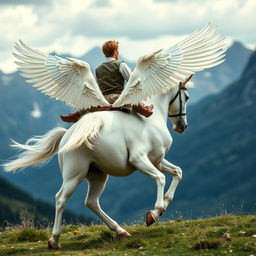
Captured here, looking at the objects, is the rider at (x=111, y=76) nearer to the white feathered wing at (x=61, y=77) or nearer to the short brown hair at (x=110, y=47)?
the short brown hair at (x=110, y=47)

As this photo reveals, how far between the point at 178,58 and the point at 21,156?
13.2ft

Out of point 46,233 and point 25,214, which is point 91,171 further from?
point 25,214

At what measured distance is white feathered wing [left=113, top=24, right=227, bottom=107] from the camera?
15234 millimetres

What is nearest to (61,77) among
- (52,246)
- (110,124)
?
(110,124)

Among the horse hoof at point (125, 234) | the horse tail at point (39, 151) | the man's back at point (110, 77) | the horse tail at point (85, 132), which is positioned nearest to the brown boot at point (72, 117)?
the horse tail at point (39, 151)

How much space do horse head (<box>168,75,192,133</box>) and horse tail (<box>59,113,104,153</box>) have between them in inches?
110

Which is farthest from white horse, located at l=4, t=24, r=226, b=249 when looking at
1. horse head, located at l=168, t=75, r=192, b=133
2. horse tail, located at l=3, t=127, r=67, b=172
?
horse head, located at l=168, t=75, r=192, b=133

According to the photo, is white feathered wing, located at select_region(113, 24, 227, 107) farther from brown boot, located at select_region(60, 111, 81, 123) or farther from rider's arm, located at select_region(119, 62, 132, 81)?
brown boot, located at select_region(60, 111, 81, 123)

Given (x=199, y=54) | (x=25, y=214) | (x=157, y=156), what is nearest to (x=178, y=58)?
(x=199, y=54)

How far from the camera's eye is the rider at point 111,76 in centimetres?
1568

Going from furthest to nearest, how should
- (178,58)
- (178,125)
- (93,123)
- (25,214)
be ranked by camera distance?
(25,214) < (178,125) < (178,58) < (93,123)

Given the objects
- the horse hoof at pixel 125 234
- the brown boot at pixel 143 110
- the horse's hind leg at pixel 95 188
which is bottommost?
the horse hoof at pixel 125 234

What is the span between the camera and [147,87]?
15.4 meters

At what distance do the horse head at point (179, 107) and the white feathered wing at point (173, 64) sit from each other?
1.13 meters
